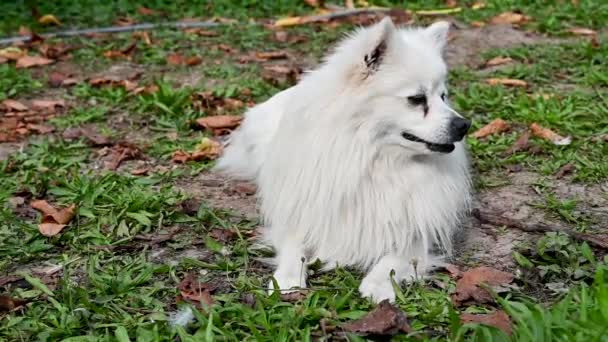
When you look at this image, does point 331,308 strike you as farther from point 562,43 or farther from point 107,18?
point 107,18

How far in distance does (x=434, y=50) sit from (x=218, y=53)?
3.93m

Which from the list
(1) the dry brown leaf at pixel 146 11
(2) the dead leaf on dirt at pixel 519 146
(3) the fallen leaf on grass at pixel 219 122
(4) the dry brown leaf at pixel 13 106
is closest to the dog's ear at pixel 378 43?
(2) the dead leaf on dirt at pixel 519 146

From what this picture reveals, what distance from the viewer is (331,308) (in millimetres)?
3135

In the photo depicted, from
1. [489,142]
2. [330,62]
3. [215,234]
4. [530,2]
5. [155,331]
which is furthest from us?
[530,2]

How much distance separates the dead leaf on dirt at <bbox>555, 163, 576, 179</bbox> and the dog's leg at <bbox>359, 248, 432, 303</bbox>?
1.39 metres

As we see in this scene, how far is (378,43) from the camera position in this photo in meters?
3.44

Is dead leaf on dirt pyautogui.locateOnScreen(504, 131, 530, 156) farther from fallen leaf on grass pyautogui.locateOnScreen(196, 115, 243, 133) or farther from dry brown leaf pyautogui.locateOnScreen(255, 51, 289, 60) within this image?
dry brown leaf pyautogui.locateOnScreen(255, 51, 289, 60)

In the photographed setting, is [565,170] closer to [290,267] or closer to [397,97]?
[397,97]

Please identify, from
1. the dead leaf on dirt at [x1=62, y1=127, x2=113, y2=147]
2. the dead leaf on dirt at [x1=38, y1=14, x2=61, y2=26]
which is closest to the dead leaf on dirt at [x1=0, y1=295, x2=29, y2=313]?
the dead leaf on dirt at [x1=62, y1=127, x2=113, y2=147]

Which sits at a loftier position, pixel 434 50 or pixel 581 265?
pixel 434 50

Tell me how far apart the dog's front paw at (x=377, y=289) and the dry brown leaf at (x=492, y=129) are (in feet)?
7.18

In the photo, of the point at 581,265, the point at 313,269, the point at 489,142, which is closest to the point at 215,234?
the point at 313,269

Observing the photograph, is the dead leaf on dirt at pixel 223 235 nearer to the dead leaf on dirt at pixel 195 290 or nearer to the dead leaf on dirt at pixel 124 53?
the dead leaf on dirt at pixel 195 290

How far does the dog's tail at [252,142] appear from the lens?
15.1 feet
